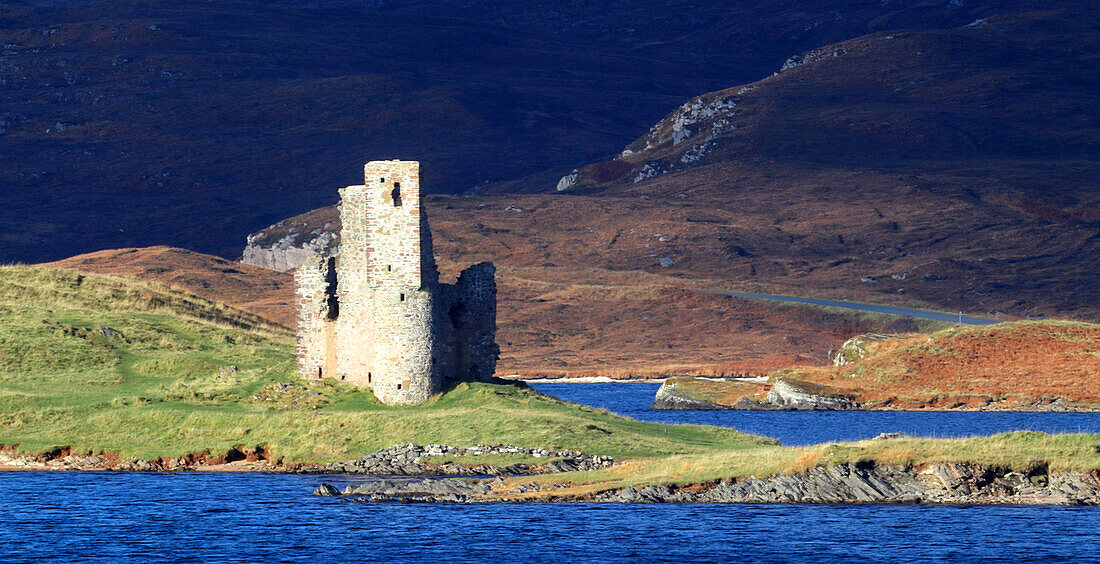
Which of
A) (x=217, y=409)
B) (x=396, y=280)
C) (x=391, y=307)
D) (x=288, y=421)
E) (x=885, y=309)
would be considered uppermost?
(x=396, y=280)

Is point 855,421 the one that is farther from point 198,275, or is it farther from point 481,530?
point 198,275

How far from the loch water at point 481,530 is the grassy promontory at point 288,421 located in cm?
269

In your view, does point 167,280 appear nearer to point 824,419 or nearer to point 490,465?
point 824,419

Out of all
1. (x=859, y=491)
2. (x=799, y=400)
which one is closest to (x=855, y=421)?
(x=799, y=400)

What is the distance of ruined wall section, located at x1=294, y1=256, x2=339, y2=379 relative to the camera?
69.2m

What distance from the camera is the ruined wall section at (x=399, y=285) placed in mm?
65500

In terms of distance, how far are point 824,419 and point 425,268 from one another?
38024 mm

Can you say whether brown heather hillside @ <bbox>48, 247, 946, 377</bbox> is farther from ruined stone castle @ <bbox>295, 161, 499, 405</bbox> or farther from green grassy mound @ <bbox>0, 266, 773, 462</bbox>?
ruined stone castle @ <bbox>295, 161, 499, 405</bbox>

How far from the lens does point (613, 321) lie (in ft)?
590

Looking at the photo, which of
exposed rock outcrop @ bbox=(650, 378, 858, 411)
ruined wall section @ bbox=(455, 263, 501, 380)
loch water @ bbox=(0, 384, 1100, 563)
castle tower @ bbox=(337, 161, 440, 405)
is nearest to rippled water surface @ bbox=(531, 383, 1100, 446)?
exposed rock outcrop @ bbox=(650, 378, 858, 411)

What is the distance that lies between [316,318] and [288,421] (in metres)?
6.01

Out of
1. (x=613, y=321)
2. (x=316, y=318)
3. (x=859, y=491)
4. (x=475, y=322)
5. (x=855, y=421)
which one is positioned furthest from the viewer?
(x=613, y=321)

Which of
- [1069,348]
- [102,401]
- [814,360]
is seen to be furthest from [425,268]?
[814,360]

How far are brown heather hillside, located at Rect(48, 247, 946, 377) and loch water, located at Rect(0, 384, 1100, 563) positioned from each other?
95.4 meters
